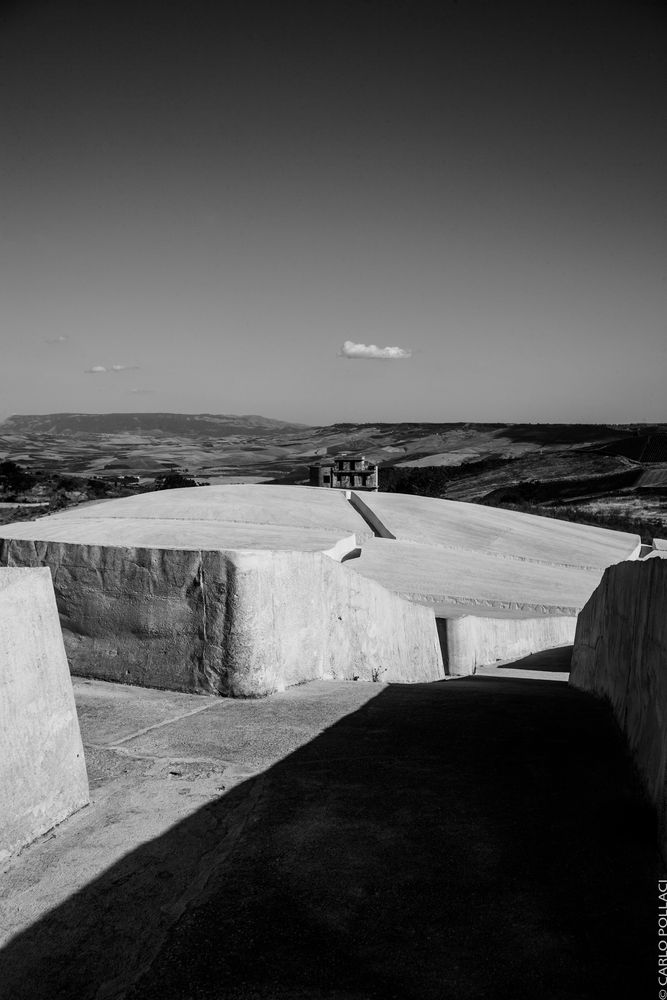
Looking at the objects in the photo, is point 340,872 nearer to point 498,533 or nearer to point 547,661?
point 547,661

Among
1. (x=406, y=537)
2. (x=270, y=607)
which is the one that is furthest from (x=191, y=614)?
(x=406, y=537)

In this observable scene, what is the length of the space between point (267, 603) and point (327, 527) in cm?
1384

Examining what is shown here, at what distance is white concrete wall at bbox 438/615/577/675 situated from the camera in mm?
8219

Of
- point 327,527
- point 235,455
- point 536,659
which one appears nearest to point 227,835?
point 536,659

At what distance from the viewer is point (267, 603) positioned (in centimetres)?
429

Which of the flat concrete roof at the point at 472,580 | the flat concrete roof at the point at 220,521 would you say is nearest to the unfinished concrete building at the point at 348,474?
the flat concrete roof at the point at 220,521

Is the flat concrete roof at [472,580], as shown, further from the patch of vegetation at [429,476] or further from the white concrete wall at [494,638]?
the patch of vegetation at [429,476]

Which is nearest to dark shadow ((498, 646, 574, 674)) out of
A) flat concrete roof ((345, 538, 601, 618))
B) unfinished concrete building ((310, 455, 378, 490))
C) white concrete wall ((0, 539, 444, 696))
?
flat concrete roof ((345, 538, 601, 618))

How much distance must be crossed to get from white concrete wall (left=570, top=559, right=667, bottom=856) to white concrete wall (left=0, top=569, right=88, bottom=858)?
1.94m

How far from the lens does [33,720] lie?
257 cm

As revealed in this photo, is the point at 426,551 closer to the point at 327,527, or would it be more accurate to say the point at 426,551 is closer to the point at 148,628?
the point at 327,527

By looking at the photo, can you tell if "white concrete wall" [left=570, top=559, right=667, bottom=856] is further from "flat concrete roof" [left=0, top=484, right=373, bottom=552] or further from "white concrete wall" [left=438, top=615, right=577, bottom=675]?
"flat concrete roof" [left=0, top=484, right=373, bottom=552]

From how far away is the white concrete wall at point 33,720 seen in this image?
2465 mm

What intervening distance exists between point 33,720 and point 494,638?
798 centimetres
